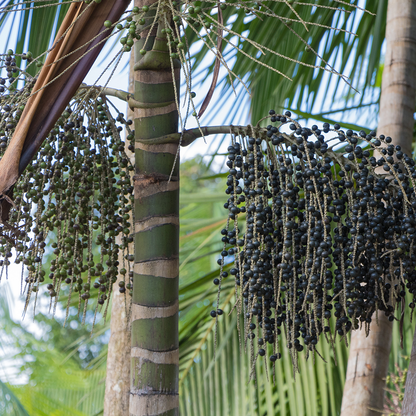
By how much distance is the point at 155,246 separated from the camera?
97 cm

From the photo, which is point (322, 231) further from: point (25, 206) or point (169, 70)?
point (25, 206)

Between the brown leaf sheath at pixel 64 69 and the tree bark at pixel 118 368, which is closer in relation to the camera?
the brown leaf sheath at pixel 64 69

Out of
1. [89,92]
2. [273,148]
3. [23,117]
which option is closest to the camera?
[23,117]

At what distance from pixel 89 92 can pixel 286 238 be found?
1.92ft

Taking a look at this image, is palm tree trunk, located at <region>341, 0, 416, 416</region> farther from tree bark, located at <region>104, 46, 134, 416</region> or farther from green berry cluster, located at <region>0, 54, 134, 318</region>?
green berry cluster, located at <region>0, 54, 134, 318</region>

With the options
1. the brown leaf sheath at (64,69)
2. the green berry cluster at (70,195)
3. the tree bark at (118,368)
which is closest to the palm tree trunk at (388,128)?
the tree bark at (118,368)

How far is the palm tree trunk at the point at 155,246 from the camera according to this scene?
3.02 ft

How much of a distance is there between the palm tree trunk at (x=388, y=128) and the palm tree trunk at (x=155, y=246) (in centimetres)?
73

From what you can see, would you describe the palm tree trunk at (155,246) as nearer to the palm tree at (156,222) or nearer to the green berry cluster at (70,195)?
the palm tree at (156,222)

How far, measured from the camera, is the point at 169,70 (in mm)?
1045

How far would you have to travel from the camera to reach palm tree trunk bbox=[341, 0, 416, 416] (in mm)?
1444

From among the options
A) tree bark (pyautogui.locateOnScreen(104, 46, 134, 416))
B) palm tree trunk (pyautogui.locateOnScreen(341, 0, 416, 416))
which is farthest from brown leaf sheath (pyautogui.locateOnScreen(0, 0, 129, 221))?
palm tree trunk (pyautogui.locateOnScreen(341, 0, 416, 416))

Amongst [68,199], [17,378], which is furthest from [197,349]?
[17,378]

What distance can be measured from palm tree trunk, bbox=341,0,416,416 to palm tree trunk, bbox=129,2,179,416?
2.39ft
